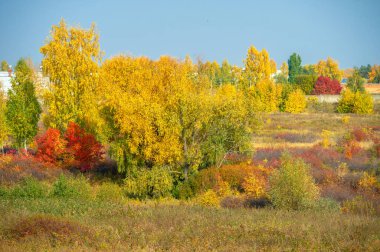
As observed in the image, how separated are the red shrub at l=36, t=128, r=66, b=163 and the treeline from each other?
0.21 ft

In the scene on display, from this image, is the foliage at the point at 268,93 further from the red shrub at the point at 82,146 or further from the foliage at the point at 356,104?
the red shrub at the point at 82,146

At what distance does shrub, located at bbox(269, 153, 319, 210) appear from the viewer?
810 inches

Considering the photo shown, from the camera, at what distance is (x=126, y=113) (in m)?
29.9

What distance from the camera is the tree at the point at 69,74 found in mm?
37719

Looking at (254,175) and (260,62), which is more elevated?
(260,62)

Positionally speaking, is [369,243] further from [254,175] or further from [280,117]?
[280,117]

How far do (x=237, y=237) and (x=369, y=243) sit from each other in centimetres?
315

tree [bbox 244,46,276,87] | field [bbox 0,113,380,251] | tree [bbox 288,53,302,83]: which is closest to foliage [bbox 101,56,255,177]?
field [bbox 0,113,380,251]

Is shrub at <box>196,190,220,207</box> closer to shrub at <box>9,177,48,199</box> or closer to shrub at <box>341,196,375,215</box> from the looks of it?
shrub at <box>341,196,375,215</box>

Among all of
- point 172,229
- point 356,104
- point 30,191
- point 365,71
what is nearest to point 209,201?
point 30,191

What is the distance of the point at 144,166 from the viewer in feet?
99.2

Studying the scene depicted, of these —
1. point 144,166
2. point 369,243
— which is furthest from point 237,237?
point 144,166

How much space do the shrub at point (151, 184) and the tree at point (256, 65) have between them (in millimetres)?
62192

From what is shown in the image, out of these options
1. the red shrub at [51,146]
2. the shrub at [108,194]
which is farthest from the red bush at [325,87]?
the shrub at [108,194]
